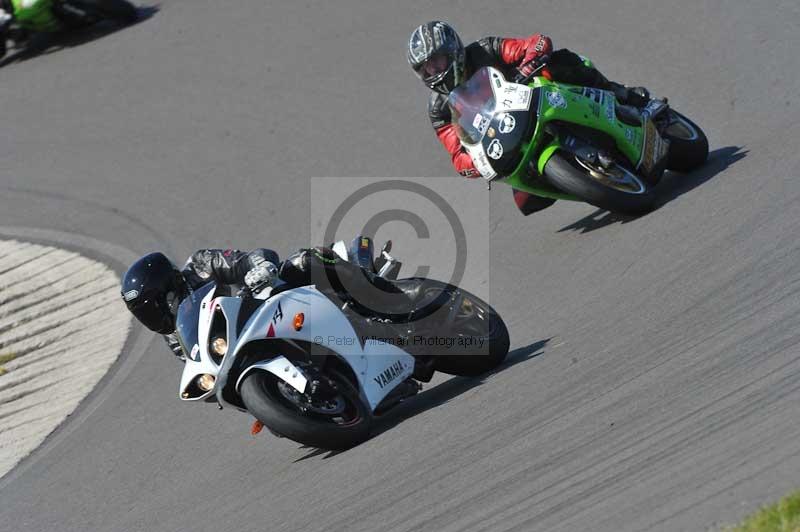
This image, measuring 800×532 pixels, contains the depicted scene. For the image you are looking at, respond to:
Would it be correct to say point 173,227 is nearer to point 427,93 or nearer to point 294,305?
point 427,93

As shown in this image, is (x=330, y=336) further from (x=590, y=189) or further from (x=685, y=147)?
(x=685, y=147)

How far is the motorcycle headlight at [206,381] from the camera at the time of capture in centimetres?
694

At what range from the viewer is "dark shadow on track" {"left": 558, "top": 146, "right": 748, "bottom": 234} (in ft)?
30.8

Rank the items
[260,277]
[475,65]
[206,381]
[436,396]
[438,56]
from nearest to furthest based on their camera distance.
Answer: [206,381] < [260,277] < [436,396] < [438,56] < [475,65]

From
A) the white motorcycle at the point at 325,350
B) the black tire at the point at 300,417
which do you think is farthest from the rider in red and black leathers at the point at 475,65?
the black tire at the point at 300,417

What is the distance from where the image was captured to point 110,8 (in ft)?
57.3

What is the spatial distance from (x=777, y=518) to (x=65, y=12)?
15256 mm

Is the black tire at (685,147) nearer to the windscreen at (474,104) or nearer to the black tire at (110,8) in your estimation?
the windscreen at (474,104)

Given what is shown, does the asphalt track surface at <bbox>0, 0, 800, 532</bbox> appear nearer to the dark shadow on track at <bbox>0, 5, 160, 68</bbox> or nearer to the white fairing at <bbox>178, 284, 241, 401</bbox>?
the dark shadow on track at <bbox>0, 5, 160, 68</bbox>

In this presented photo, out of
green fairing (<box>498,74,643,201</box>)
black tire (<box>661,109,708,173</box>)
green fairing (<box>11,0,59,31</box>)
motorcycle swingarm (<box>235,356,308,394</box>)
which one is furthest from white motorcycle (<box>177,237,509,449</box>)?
green fairing (<box>11,0,59,31</box>)

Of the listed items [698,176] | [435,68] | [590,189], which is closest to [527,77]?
[435,68]

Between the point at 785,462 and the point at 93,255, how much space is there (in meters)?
9.44

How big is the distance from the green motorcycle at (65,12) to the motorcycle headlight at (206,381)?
11.6 metres

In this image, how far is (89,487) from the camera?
8586mm
